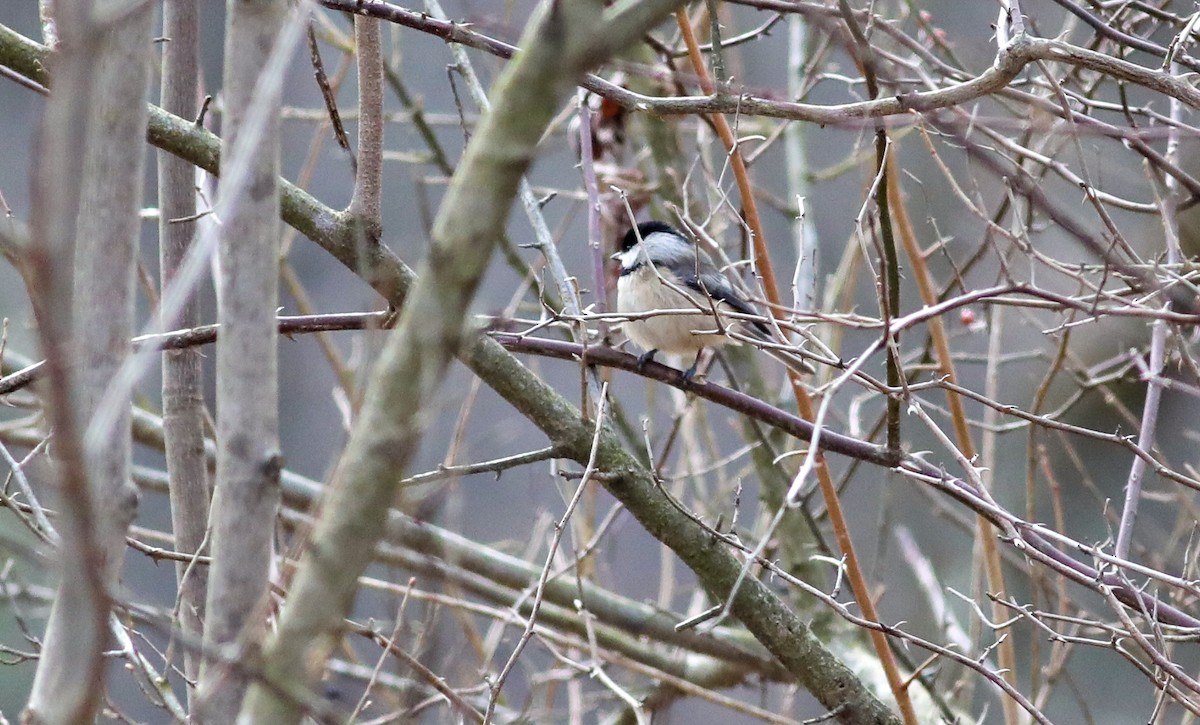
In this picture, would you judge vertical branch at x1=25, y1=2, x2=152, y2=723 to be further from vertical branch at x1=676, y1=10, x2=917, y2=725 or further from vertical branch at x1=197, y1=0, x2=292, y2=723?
vertical branch at x1=676, y1=10, x2=917, y2=725

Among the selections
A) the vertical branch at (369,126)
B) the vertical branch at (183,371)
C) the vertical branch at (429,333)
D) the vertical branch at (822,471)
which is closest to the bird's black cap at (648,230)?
the vertical branch at (822,471)

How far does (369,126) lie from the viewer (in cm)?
234

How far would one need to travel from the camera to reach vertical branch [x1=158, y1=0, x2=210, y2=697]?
2102mm

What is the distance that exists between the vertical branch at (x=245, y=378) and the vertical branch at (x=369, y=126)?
1.11 m

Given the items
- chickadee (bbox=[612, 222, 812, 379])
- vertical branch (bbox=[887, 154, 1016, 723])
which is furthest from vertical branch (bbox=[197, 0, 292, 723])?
Result: chickadee (bbox=[612, 222, 812, 379])

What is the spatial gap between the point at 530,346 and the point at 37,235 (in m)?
1.73

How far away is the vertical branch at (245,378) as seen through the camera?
1117 mm

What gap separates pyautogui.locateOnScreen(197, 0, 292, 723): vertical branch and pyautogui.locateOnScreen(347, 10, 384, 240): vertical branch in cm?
111

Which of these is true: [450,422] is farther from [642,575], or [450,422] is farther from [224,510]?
[224,510]

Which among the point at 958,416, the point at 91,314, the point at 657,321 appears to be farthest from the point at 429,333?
the point at 657,321

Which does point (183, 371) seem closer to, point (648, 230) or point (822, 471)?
point (822, 471)

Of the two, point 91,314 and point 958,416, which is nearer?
point 91,314

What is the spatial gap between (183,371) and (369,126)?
0.63 m

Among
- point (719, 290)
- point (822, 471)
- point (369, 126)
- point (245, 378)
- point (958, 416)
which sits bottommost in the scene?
point (822, 471)
